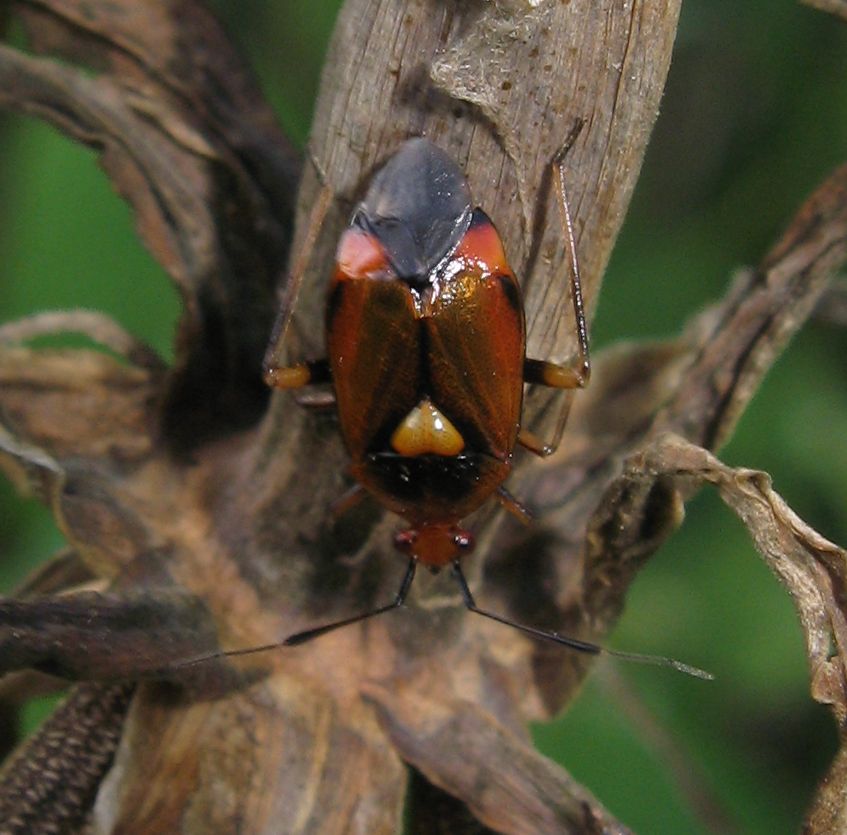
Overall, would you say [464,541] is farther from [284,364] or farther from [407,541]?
[284,364]

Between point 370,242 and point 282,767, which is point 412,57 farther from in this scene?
point 282,767

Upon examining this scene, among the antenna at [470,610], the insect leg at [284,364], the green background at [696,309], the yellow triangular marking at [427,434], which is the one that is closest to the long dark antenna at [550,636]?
the antenna at [470,610]

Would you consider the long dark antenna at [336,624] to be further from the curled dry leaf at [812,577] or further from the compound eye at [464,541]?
the curled dry leaf at [812,577]

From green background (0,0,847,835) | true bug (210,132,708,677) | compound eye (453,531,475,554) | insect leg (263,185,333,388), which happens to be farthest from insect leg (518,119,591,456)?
green background (0,0,847,835)

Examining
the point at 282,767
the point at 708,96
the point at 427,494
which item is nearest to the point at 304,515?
the point at 427,494

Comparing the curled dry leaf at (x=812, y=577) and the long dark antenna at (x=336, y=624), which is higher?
the curled dry leaf at (x=812, y=577)

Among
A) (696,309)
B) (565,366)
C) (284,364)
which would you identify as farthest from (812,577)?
(696,309)
